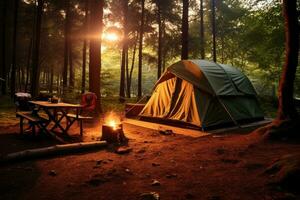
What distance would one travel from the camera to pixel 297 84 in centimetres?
1916

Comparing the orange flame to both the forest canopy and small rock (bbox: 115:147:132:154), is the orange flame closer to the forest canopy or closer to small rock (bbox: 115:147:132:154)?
small rock (bbox: 115:147:132:154)

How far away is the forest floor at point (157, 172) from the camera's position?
3.62 meters

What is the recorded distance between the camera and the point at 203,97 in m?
8.93

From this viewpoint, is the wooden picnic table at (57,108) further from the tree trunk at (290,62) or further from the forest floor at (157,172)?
the tree trunk at (290,62)

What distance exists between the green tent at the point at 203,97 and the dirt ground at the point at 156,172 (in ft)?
7.04

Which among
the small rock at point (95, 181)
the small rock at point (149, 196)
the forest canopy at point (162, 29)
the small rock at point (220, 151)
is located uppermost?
the forest canopy at point (162, 29)

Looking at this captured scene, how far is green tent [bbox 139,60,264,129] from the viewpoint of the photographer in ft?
28.7

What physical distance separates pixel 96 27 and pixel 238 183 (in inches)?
391

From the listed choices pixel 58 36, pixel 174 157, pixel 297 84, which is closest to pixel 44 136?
pixel 174 157

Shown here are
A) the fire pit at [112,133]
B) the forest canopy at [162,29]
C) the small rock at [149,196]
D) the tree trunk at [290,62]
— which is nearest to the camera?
the small rock at [149,196]

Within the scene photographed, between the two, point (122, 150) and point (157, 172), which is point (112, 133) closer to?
point (122, 150)

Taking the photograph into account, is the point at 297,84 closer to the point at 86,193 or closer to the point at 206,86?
the point at 206,86

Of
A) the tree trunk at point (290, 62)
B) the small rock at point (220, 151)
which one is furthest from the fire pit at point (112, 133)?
the tree trunk at point (290, 62)

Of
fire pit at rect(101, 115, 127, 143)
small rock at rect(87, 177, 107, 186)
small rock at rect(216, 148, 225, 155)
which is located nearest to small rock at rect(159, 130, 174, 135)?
fire pit at rect(101, 115, 127, 143)
